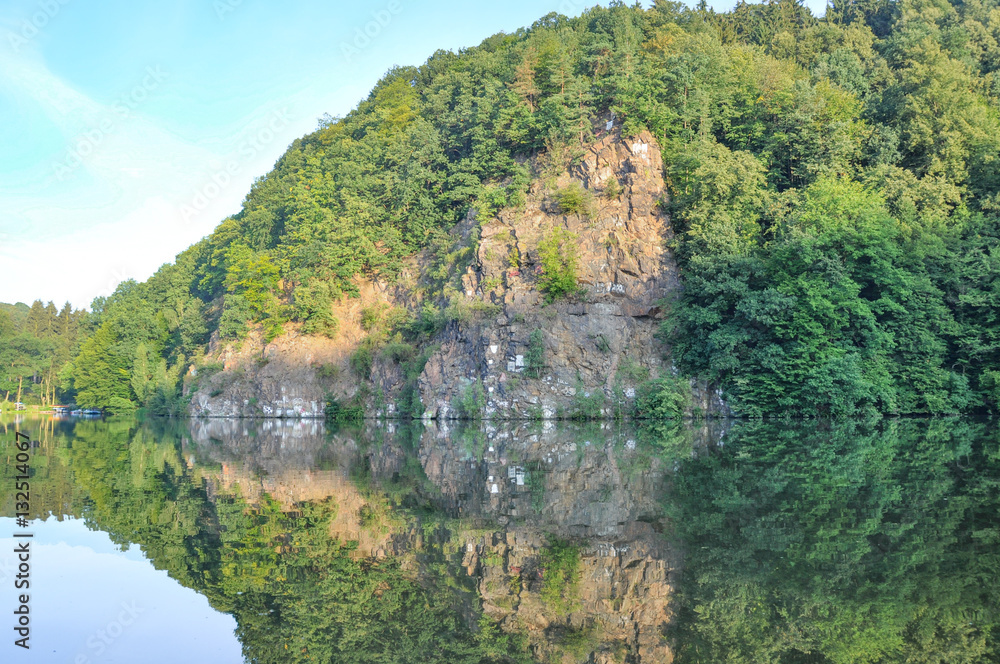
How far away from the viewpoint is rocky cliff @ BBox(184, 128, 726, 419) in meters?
47.4

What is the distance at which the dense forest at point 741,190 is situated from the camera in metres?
43.3

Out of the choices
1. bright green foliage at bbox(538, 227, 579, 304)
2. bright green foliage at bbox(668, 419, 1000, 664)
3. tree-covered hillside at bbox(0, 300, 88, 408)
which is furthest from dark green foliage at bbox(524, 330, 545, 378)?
tree-covered hillside at bbox(0, 300, 88, 408)

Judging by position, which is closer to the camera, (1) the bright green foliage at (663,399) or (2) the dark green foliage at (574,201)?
(1) the bright green foliage at (663,399)

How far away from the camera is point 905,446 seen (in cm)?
2362

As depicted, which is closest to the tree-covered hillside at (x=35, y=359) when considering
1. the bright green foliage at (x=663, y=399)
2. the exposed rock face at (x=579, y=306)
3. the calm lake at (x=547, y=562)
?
the exposed rock face at (x=579, y=306)

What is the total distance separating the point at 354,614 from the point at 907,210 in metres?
49.1

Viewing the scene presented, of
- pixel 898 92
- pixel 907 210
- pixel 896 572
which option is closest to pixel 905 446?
pixel 896 572

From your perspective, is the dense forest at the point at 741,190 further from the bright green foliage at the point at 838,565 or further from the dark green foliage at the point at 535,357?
the bright green foliage at the point at 838,565

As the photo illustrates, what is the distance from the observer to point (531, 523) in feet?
40.1

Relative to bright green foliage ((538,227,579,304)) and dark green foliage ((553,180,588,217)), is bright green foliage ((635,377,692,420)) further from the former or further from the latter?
dark green foliage ((553,180,588,217))

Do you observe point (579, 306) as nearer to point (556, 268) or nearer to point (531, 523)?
point (556, 268)

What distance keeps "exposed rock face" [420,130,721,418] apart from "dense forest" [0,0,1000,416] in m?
2.03

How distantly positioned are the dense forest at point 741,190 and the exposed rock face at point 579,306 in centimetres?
203

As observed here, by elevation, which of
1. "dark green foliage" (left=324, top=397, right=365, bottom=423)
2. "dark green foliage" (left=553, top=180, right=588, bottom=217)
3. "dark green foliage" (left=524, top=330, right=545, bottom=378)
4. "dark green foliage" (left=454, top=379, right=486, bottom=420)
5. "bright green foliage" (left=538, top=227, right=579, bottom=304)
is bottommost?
"dark green foliage" (left=324, top=397, right=365, bottom=423)
